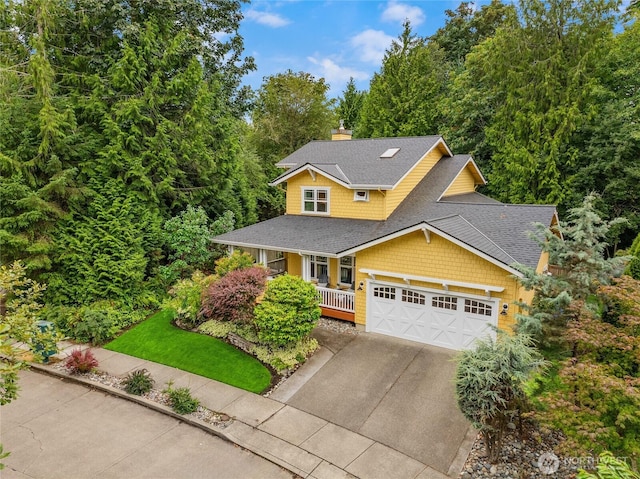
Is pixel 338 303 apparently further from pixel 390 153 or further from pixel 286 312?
pixel 390 153

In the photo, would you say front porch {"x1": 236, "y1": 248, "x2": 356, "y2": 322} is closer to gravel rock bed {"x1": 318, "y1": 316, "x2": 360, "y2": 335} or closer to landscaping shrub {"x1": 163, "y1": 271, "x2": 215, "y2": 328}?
gravel rock bed {"x1": 318, "y1": 316, "x2": 360, "y2": 335}

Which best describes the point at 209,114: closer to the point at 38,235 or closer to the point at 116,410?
the point at 38,235

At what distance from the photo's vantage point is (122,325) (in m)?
15.7

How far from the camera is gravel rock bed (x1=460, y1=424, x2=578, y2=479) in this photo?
7461 mm

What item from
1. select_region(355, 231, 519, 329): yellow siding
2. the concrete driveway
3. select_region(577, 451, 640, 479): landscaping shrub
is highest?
select_region(355, 231, 519, 329): yellow siding

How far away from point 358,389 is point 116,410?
661 cm

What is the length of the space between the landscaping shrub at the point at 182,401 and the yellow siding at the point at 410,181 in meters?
10.6

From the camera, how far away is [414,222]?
618 inches

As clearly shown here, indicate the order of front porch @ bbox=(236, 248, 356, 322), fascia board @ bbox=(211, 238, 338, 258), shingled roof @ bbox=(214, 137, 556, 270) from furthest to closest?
front porch @ bbox=(236, 248, 356, 322) < fascia board @ bbox=(211, 238, 338, 258) < shingled roof @ bbox=(214, 137, 556, 270)

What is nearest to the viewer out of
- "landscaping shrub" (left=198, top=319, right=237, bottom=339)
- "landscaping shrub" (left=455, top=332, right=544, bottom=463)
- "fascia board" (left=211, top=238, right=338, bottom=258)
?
"landscaping shrub" (left=455, top=332, right=544, bottom=463)

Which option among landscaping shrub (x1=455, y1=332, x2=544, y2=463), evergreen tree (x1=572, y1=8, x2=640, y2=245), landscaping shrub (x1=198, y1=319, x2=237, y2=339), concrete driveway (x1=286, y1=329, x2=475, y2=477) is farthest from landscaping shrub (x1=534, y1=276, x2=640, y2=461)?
evergreen tree (x1=572, y1=8, x2=640, y2=245)

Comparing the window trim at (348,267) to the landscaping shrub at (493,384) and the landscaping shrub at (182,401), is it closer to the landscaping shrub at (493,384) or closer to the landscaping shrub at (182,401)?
the landscaping shrub at (182,401)

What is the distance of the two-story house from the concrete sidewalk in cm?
398

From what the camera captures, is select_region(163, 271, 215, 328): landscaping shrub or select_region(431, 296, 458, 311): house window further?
select_region(163, 271, 215, 328): landscaping shrub
